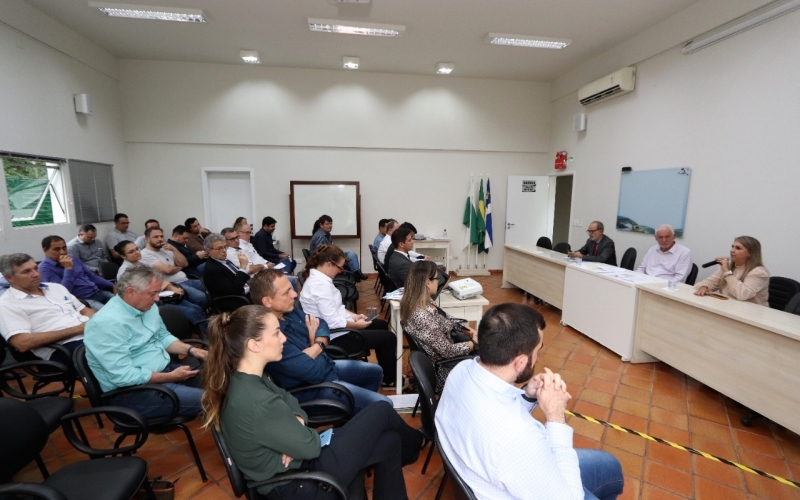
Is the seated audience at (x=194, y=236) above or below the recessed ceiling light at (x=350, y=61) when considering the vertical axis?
below

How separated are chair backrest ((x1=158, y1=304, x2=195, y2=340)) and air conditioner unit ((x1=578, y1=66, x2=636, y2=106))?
5.88 meters

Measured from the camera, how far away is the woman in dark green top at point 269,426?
1.23 meters

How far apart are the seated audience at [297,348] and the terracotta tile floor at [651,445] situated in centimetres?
62

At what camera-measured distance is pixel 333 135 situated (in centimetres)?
655

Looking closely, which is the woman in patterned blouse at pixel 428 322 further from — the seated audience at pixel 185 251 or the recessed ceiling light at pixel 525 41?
the recessed ceiling light at pixel 525 41

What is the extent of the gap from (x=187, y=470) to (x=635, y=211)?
5.64m

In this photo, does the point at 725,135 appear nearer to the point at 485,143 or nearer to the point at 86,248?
the point at 485,143

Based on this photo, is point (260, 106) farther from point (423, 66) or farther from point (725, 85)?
point (725, 85)

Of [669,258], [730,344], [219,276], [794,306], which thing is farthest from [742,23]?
[219,276]

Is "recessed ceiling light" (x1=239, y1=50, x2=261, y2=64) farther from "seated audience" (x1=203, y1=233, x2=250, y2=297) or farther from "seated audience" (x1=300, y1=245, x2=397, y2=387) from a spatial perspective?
"seated audience" (x1=300, y1=245, x2=397, y2=387)

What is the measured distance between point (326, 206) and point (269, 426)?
5654mm

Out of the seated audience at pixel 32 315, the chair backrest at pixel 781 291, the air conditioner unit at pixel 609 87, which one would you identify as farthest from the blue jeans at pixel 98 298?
the air conditioner unit at pixel 609 87

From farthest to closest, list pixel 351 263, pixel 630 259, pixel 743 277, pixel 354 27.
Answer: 1. pixel 351 263
2. pixel 630 259
3. pixel 354 27
4. pixel 743 277

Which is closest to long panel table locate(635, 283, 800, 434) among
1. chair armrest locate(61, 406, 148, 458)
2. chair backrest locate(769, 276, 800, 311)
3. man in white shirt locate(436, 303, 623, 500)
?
chair backrest locate(769, 276, 800, 311)
